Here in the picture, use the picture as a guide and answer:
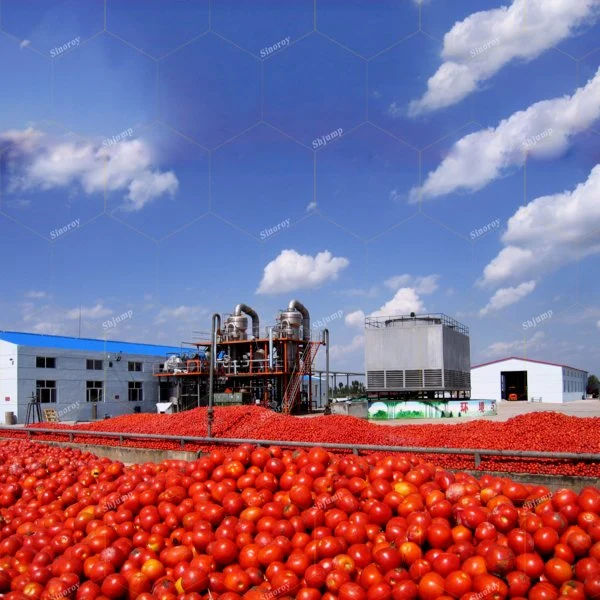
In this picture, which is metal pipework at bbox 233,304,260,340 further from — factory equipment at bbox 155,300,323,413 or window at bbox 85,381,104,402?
window at bbox 85,381,104,402

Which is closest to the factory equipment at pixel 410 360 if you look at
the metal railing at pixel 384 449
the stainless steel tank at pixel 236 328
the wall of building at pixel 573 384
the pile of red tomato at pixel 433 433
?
the stainless steel tank at pixel 236 328

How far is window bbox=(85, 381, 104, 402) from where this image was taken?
3078 cm

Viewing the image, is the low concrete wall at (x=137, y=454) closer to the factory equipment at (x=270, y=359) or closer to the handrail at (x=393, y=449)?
the handrail at (x=393, y=449)

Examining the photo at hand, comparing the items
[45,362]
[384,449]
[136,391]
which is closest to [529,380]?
[136,391]

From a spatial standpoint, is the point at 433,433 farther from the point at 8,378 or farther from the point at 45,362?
the point at 45,362

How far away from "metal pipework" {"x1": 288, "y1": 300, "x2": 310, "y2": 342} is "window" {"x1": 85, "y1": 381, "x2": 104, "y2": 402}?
1196 centimetres

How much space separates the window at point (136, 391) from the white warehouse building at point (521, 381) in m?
27.9

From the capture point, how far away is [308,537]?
3.94m

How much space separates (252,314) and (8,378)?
11549 millimetres

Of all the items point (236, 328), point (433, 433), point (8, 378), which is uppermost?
point (236, 328)

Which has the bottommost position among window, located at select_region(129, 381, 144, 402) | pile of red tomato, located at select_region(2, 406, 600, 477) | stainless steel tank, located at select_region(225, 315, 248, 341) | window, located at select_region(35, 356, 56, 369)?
window, located at select_region(129, 381, 144, 402)

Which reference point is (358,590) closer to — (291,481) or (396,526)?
(396,526)

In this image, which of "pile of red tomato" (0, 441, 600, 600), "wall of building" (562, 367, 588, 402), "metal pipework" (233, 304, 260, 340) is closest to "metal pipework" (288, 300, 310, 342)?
"metal pipework" (233, 304, 260, 340)

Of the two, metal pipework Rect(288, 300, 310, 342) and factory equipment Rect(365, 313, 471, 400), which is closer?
factory equipment Rect(365, 313, 471, 400)
